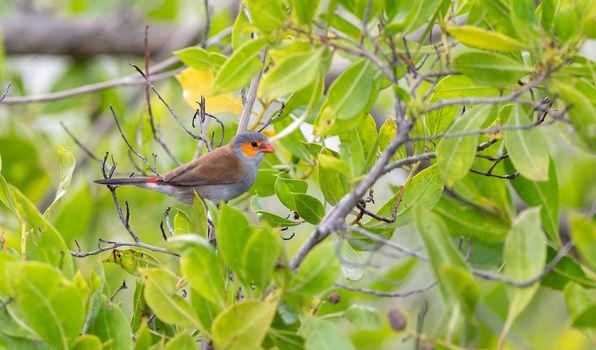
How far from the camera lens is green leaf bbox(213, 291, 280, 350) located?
1877 millimetres

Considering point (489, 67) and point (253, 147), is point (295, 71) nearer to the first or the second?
point (489, 67)

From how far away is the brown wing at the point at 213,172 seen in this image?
407 cm

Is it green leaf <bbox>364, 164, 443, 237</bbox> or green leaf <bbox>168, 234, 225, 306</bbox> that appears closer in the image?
green leaf <bbox>168, 234, 225, 306</bbox>

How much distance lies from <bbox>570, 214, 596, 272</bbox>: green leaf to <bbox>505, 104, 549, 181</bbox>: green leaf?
28 cm

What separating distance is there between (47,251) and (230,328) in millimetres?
662

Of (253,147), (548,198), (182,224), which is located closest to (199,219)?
(182,224)

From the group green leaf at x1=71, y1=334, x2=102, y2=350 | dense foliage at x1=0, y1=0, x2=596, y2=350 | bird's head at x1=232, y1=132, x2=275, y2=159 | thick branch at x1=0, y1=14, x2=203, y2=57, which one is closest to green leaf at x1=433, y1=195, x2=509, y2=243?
dense foliage at x1=0, y1=0, x2=596, y2=350

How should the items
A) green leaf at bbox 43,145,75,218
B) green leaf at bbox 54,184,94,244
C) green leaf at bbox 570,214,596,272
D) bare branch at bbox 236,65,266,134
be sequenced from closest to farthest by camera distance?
green leaf at bbox 570,214,596,272, green leaf at bbox 43,145,75,218, bare branch at bbox 236,65,266,134, green leaf at bbox 54,184,94,244

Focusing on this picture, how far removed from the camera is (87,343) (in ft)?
6.73

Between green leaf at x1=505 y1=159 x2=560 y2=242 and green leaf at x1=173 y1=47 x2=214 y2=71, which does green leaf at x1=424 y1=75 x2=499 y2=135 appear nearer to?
green leaf at x1=505 y1=159 x2=560 y2=242

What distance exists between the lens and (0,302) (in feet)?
7.34

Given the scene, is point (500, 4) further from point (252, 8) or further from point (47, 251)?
point (47, 251)

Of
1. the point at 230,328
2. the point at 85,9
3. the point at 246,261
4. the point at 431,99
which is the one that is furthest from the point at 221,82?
the point at 85,9

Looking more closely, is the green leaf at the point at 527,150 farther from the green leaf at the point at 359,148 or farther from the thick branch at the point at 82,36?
the thick branch at the point at 82,36
